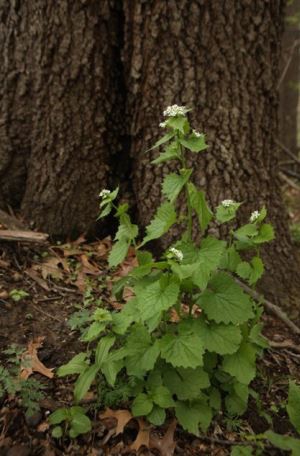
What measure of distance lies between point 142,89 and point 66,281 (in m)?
1.39

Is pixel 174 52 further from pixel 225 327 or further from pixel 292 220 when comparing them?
pixel 292 220

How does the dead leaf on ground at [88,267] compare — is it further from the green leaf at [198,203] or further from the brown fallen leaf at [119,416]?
the green leaf at [198,203]

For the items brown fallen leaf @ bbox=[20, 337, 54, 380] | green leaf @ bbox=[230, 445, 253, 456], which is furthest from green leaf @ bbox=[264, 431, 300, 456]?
brown fallen leaf @ bbox=[20, 337, 54, 380]

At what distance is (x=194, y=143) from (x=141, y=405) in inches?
46.2

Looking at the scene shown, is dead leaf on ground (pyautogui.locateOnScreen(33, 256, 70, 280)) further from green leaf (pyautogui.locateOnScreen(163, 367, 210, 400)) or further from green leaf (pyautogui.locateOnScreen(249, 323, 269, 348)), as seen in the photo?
green leaf (pyautogui.locateOnScreen(249, 323, 269, 348))

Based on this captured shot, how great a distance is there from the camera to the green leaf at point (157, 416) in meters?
2.00

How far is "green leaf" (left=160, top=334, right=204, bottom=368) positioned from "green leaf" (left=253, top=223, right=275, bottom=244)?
20.6 inches

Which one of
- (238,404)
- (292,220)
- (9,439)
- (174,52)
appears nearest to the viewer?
(9,439)

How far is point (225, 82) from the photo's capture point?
2.98 meters

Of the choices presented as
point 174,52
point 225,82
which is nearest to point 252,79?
point 225,82

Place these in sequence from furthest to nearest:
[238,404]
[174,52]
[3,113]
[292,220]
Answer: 1. [292,220]
2. [3,113]
3. [174,52]
4. [238,404]

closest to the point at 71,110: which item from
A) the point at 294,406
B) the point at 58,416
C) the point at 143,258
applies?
the point at 143,258

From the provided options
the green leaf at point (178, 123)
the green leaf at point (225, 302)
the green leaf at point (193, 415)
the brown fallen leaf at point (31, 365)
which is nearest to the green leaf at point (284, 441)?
the green leaf at point (193, 415)

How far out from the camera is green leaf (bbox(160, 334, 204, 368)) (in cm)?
181
